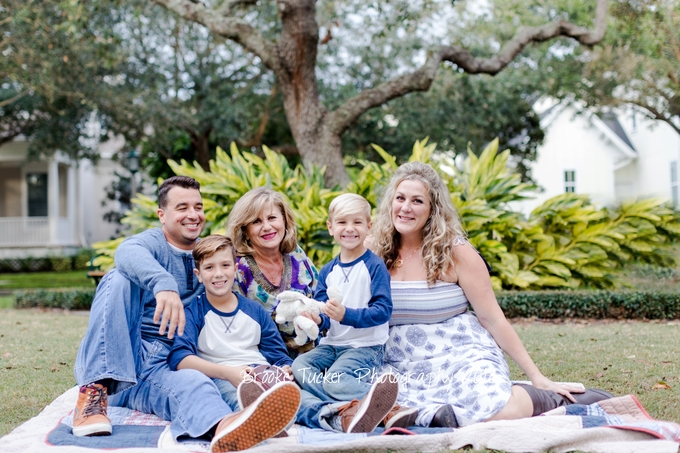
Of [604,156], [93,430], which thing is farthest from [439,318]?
[604,156]

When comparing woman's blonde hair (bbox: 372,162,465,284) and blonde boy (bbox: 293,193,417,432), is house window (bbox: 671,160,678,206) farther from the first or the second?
blonde boy (bbox: 293,193,417,432)

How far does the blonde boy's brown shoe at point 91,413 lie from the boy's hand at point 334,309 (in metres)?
1.10

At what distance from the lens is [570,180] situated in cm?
2370

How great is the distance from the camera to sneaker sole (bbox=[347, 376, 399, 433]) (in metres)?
2.72

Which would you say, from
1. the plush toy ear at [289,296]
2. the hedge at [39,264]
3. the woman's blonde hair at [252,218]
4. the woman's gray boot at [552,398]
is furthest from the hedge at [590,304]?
the hedge at [39,264]

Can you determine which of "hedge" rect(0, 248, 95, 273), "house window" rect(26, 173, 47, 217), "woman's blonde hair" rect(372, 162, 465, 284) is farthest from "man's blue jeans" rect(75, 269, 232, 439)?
"house window" rect(26, 173, 47, 217)

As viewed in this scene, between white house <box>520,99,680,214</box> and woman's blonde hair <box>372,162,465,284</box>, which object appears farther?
white house <box>520,99,680,214</box>

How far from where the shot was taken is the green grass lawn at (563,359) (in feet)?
12.4

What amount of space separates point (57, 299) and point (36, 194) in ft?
46.2

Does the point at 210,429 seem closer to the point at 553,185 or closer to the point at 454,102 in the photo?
the point at 454,102

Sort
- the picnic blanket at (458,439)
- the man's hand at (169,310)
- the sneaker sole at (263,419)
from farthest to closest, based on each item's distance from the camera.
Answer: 1. the man's hand at (169,310)
2. the picnic blanket at (458,439)
3. the sneaker sole at (263,419)

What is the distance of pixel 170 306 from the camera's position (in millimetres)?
2785

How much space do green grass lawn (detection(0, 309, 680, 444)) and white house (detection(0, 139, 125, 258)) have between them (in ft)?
46.6

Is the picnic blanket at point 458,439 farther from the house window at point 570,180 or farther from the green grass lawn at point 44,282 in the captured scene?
the house window at point 570,180
